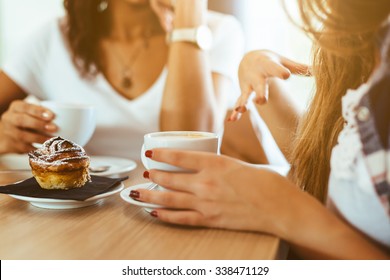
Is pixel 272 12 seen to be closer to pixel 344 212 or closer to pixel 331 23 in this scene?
pixel 331 23

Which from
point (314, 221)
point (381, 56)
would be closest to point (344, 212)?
point (314, 221)

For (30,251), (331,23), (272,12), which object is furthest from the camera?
(272,12)

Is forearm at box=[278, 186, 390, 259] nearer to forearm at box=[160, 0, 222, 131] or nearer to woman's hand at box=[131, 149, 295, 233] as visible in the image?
woman's hand at box=[131, 149, 295, 233]

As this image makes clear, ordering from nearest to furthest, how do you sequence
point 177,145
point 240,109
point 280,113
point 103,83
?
point 177,145 < point 240,109 < point 280,113 < point 103,83

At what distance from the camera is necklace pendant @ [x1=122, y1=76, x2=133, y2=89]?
140cm

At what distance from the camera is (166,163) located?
0.59 metres

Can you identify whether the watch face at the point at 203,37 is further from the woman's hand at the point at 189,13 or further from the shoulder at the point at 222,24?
the shoulder at the point at 222,24

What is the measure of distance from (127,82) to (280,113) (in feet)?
1.88

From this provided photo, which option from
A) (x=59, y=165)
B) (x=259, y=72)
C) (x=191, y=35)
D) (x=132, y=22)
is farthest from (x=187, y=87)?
(x=59, y=165)

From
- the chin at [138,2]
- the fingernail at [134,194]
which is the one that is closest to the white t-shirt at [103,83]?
the chin at [138,2]

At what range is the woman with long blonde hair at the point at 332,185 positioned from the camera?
49cm

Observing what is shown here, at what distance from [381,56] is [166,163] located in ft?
0.95

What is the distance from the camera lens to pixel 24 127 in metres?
0.98

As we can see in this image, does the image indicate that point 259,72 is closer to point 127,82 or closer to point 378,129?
point 378,129
